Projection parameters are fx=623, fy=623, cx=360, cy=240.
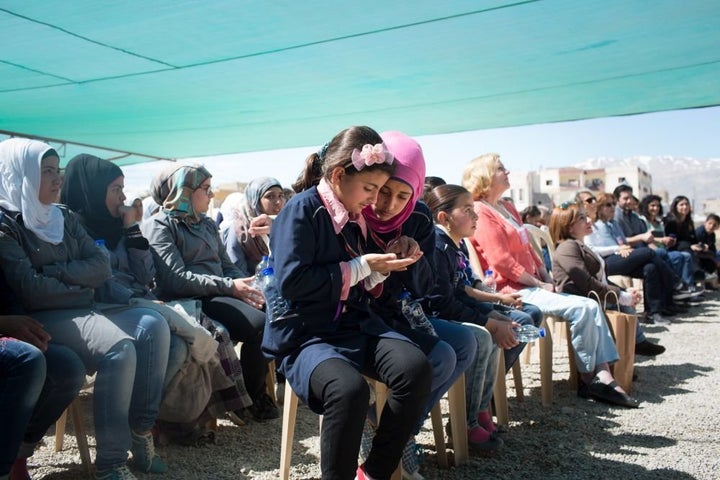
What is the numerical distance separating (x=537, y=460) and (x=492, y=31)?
2.96 metres

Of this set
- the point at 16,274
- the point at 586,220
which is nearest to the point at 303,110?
the point at 586,220

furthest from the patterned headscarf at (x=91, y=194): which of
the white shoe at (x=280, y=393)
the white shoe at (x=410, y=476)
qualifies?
the white shoe at (x=410, y=476)

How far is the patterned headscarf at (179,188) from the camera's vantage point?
349 cm

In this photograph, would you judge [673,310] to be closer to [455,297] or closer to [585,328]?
[585,328]

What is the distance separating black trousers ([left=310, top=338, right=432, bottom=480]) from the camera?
1955 millimetres

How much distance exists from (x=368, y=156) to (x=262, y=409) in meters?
1.89

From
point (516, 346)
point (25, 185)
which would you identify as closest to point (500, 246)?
point (516, 346)

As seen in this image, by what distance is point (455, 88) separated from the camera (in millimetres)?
5867

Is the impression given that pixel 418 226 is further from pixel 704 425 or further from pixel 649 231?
pixel 649 231

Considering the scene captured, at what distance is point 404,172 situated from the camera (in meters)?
2.40

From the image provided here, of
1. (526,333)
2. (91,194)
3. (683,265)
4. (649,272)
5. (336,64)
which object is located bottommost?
(683,265)

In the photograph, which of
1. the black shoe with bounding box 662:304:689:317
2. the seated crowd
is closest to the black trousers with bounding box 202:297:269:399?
the seated crowd

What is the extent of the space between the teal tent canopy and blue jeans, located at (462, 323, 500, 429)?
2103 millimetres

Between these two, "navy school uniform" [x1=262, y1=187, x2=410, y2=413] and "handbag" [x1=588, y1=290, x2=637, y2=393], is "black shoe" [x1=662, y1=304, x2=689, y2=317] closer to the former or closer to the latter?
"handbag" [x1=588, y1=290, x2=637, y2=393]
